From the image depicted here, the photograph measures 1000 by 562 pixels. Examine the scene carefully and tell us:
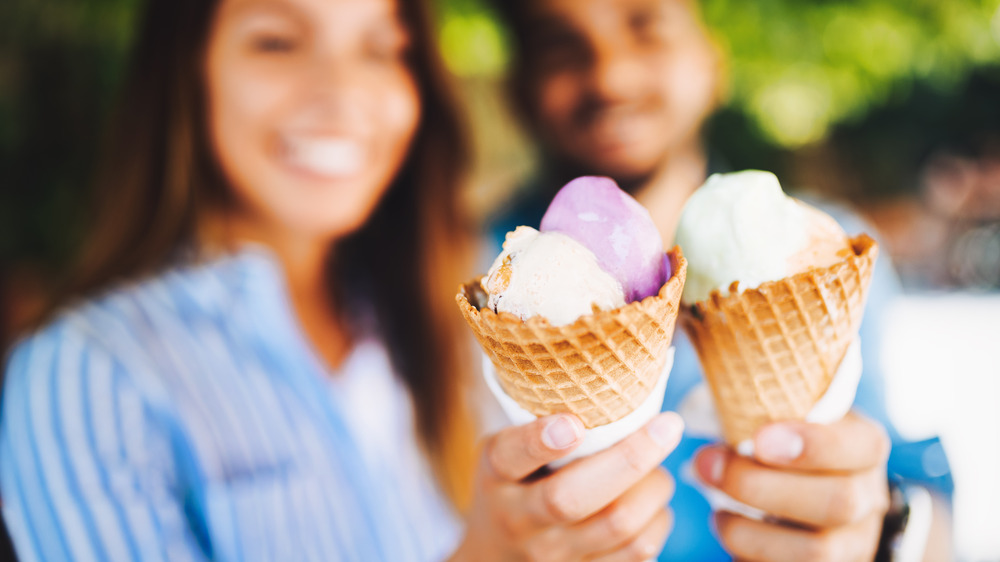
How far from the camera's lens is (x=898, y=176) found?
6.57 metres

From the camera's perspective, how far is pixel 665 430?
0.94 meters

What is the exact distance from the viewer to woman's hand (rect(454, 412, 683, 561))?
0.94 meters

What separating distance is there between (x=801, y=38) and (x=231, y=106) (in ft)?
10.8

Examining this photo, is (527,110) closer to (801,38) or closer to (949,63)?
(801,38)

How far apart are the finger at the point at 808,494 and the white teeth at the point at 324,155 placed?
143cm

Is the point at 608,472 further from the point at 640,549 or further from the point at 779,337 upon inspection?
the point at 779,337

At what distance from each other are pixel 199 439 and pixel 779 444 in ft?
4.66

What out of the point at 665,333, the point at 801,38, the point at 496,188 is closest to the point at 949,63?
the point at 801,38

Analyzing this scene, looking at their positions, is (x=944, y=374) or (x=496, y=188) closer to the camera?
(x=944, y=374)

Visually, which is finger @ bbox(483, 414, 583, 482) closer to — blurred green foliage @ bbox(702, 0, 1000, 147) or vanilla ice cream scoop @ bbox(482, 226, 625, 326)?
vanilla ice cream scoop @ bbox(482, 226, 625, 326)

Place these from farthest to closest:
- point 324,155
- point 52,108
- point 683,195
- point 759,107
A: point 759,107 → point 52,108 → point 683,195 → point 324,155

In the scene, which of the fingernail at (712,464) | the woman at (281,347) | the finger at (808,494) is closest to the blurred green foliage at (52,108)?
the woman at (281,347)

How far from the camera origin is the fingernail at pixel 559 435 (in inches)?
35.8

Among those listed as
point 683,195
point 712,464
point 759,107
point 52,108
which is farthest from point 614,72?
point 52,108
